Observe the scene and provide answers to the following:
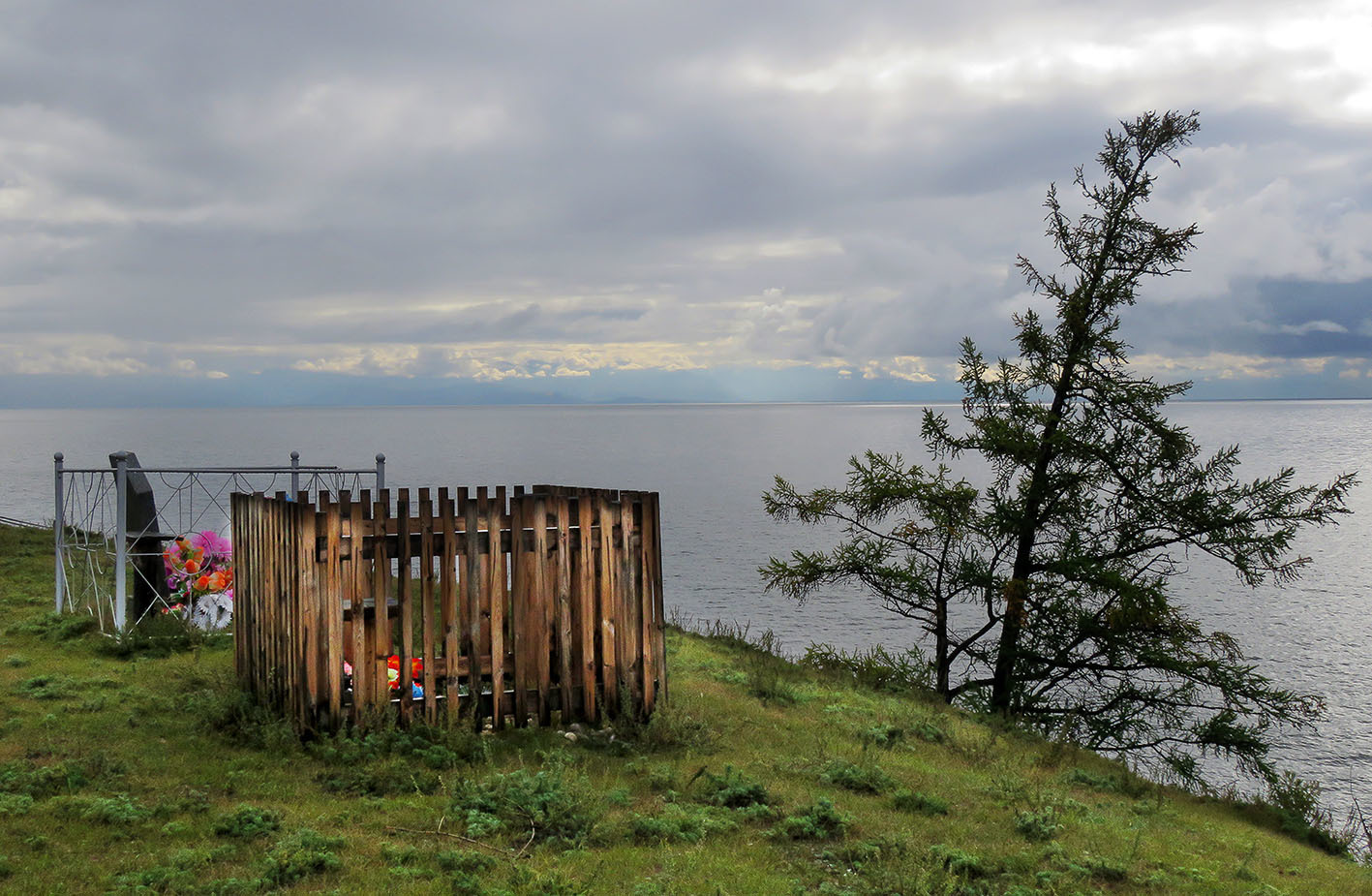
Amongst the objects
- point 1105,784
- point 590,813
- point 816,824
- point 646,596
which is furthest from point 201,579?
point 1105,784

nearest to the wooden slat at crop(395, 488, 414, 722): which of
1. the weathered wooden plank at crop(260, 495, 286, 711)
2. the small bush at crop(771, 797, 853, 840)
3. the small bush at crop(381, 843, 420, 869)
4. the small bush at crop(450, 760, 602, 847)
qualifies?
the weathered wooden plank at crop(260, 495, 286, 711)

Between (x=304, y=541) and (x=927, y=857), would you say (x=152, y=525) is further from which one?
(x=927, y=857)

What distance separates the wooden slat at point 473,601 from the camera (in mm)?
A: 7617

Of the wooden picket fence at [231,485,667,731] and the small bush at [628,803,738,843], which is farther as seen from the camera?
the wooden picket fence at [231,485,667,731]

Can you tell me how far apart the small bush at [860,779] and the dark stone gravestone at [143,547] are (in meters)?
10.2

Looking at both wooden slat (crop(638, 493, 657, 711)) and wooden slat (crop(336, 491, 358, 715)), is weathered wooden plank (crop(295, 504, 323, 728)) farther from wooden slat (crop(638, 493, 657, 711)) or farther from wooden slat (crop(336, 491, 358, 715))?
wooden slat (crop(638, 493, 657, 711))

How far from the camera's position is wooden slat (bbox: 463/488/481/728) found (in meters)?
7.62

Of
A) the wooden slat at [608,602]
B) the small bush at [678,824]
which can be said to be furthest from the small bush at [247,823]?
the wooden slat at [608,602]

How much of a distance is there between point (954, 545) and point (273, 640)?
1016cm

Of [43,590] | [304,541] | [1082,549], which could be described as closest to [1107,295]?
[1082,549]

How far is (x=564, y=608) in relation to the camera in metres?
7.88

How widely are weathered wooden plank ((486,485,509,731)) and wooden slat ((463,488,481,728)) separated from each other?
100 mm

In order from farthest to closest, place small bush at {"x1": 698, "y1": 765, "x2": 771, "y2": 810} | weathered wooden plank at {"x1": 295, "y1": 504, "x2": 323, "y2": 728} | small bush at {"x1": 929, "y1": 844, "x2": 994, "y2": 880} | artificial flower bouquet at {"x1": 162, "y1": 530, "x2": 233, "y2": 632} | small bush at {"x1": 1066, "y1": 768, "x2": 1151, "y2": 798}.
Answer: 1. artificial flower bouquet at {"x1": 162, "y1": 530, "x2": 233, "y2": 632}
2. small bush at {"x1": 1066, "y1": 768, "x2": 1151, "y2": 798}
3. weathered wooden plank at {"x1": 295, "y1": 504, "x2": 323, "y2": 728}
4. small bush at {"x1": 698, "y1": 765, "x2": 771, "y2": 810}
5. small bush at {"x1": 929, "y1": 844, "x2": 994, "y2": 880}

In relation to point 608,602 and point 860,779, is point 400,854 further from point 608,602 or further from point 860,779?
point 860,779
